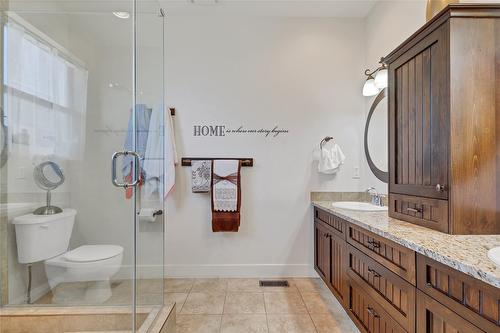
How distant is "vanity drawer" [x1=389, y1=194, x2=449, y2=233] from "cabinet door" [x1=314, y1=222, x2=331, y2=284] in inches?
29.8

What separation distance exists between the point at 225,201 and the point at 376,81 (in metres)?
1.78

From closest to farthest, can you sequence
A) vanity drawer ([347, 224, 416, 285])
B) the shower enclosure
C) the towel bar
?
vanity drawer ([347, 224, 416, 285]), the shower enclosure, the towel bar

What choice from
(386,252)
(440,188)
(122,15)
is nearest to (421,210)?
(440,188)

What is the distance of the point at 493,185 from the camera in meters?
1.11

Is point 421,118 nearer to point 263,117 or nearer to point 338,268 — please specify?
point 338,268

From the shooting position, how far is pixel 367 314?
1454mm

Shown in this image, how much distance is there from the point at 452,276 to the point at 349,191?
189 centimetres

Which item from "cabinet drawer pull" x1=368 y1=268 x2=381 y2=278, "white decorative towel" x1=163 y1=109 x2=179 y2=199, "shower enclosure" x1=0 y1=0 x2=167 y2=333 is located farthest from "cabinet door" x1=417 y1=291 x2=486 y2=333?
"white decorative towel" x1=163 y1=109 x2=179 y2=199

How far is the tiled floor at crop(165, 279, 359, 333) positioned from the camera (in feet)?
6.05

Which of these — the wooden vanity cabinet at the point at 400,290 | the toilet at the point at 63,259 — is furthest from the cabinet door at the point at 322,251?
the toilet at the point at 63,259

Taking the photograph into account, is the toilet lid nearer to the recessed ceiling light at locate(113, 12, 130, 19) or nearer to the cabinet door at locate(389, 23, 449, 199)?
the recessed ceiling light at locate(113, 12, 130, 19)

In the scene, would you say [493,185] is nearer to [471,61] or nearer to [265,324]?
[471,61]

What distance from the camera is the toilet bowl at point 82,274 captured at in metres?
1.80

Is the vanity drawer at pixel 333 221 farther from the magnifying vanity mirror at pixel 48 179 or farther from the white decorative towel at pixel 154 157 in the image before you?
the magnifying vanity mirror at pixel 48 179
